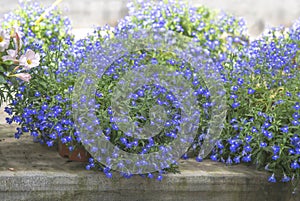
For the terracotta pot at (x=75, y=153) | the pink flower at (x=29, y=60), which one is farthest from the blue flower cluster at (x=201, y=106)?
the pink flower at (x=29, y=60)

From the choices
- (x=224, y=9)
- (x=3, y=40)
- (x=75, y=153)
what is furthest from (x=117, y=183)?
(x=224, y=9)

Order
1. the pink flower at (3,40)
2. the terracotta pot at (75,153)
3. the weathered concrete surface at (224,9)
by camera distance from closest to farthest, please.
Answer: the pink flower at (3,40)
the terracotta pot at (75,153)
the weathered concrete surface at (224,9)

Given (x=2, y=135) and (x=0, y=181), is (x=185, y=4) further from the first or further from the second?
(x=0, y=181)

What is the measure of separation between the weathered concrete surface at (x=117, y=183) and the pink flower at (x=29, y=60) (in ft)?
1.65

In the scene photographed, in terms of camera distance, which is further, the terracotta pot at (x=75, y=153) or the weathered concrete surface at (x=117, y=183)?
the terracotta pot at (x=75, y=153)

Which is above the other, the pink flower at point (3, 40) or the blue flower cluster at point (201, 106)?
the pink flower at point (3, 40)

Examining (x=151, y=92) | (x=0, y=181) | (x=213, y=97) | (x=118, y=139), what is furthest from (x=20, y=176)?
(x=213, y=97)

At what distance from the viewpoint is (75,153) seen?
3213 mm

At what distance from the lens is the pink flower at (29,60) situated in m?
3.01

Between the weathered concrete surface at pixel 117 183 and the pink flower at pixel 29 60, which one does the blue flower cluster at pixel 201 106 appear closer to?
the weathered concrete surface at pixel 117 183

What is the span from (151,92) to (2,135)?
960 millimetres

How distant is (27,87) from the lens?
10.7 ft

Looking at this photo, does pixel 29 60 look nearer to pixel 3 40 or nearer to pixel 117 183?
pixel 3 40

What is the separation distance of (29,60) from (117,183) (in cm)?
73
